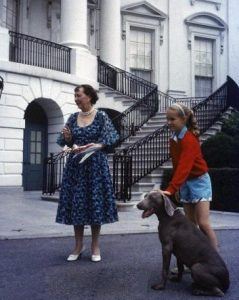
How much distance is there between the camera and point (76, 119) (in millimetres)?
5707

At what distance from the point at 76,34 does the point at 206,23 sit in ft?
31.5

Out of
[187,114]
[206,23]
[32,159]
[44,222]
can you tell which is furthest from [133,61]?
[187,114]

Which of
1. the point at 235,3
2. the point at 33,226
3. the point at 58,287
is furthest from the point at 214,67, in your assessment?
the point at 58,287

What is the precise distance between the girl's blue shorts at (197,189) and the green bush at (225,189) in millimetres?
7093

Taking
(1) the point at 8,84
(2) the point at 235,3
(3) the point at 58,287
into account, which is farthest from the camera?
(2) the point at 235,3

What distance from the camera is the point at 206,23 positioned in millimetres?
24969

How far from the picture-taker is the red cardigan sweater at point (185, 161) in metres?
4.44

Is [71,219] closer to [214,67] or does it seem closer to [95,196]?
[95,196]

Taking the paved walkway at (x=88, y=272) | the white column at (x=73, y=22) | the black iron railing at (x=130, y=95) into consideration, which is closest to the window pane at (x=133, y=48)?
the black iron railing at (x=130, y=95)

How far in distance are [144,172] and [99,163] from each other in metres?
8.47

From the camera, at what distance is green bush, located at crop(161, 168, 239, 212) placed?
11.7 m

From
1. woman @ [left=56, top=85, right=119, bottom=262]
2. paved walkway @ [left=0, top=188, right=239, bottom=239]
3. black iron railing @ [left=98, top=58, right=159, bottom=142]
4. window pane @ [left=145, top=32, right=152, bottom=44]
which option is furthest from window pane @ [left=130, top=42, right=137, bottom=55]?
woman @ [left=56, top=85, right=119, bottom=262]

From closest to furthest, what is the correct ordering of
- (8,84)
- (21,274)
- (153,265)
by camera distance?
(21,274), (153,265), (8,84)

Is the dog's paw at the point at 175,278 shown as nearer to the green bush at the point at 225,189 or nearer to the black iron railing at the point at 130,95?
the green bush at the point at 225,189
